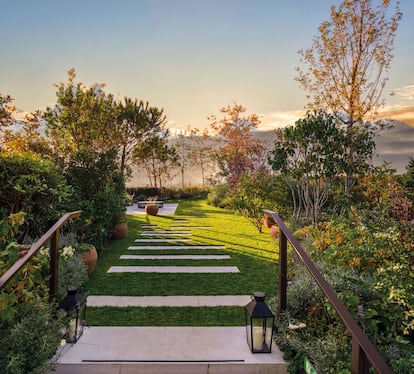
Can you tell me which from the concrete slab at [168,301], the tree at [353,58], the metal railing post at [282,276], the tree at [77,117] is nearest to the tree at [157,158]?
the tree at [77,117]

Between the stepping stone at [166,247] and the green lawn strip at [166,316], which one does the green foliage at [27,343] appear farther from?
the stepping stone at [166,247]

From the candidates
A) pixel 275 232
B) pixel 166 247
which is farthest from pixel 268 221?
pixel 166 247

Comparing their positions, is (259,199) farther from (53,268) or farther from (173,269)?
(53,268)

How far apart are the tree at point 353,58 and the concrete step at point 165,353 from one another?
7.09 meters

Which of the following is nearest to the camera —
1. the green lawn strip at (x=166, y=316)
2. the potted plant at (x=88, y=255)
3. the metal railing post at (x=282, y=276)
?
the metal railing post at (x=282, y=276)

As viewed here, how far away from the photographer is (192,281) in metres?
4.47

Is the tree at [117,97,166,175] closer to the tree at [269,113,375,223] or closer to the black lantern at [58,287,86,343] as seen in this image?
the tree at [269,113,375,223]

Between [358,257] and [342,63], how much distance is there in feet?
22.1

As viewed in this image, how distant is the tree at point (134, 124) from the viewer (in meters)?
18.5

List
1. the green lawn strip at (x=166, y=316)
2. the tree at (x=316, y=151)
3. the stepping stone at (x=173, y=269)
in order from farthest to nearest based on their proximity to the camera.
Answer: the tree at (x=316, y=151) → the stepping stone at (x=173, y=269) → the green lawn strip at (x=166, y=316)

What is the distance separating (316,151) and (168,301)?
4.63 m

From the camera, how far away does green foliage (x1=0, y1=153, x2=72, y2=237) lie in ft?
13.1

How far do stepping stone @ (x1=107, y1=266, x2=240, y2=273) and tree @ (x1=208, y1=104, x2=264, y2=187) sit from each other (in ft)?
36.4

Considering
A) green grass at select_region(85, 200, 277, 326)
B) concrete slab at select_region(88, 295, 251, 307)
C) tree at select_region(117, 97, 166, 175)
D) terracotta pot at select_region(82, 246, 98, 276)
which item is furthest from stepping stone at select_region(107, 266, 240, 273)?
tree at select_region(117, 97, 166, 175)
